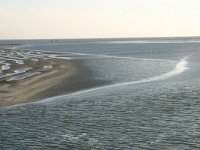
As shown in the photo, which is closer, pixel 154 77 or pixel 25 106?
pixel 25 106

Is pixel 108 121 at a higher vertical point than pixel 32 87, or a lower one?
higher

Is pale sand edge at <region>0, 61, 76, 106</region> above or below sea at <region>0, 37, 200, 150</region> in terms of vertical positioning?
below

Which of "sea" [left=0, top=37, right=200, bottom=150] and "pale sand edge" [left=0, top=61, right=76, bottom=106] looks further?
"pale sand edge" [left=0, top=61, right=76, bottom=106]

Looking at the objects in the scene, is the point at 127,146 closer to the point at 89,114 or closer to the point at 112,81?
the point at 89,114

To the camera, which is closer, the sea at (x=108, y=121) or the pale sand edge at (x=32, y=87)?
the sea at (x=108, y=121)

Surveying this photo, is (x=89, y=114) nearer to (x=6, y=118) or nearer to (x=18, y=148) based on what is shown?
(x=6, y=118)

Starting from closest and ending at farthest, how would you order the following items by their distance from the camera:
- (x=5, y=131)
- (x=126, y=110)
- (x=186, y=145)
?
(x=186, y=145) < (x=5, y=131) < (x=126, y=110)

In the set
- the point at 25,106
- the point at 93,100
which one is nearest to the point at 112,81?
the point at 93,100

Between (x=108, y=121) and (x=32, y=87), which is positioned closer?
(x=108, y=121)

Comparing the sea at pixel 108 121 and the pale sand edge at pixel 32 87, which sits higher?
the sea at pixel 108 121

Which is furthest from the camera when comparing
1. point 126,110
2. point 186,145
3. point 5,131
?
point 126,110
